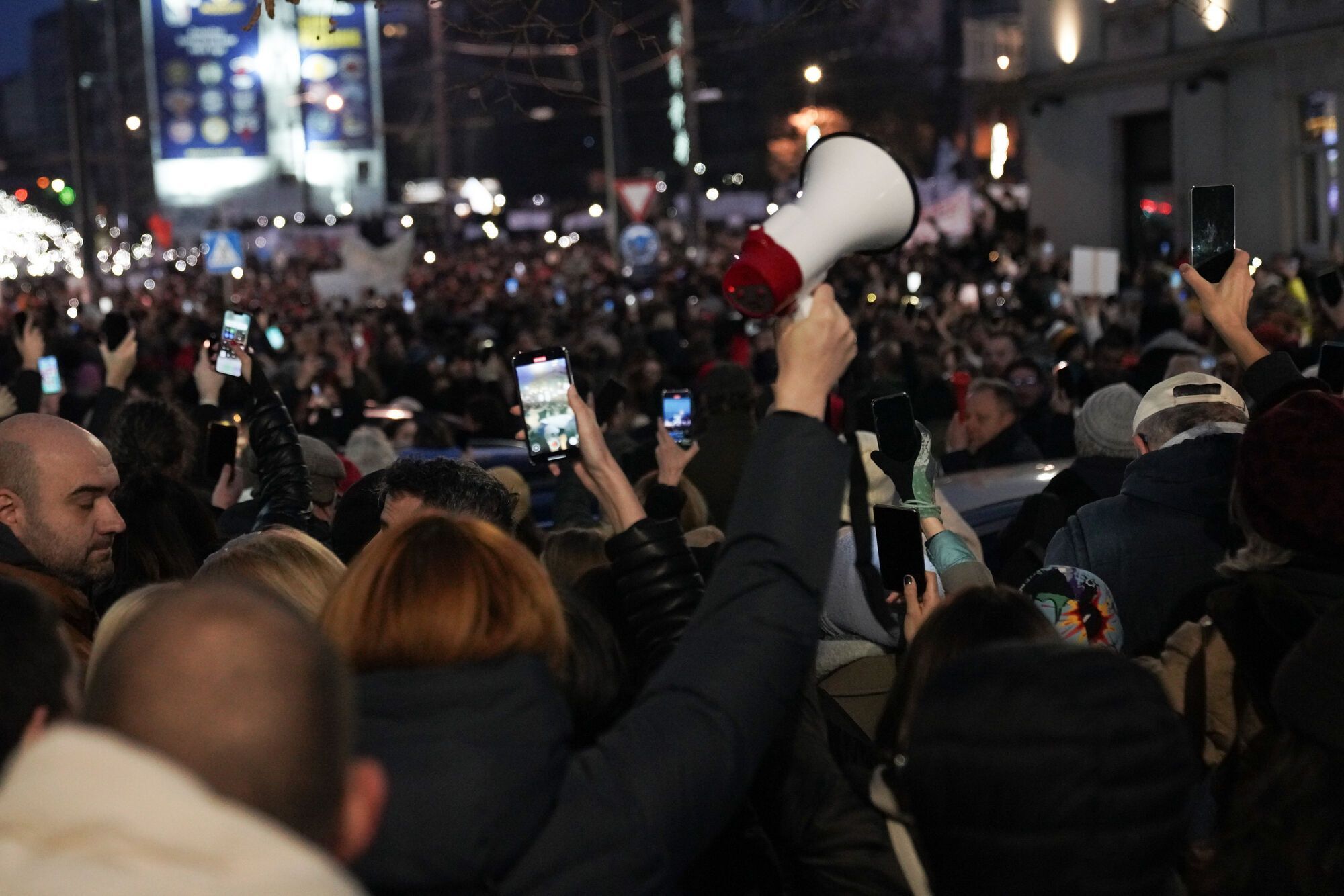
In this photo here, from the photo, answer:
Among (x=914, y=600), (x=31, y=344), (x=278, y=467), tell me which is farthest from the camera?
(x=31, y=344)

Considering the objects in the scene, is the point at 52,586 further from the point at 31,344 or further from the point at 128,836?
the point at 31,344

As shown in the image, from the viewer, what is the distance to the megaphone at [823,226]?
235 centimetres

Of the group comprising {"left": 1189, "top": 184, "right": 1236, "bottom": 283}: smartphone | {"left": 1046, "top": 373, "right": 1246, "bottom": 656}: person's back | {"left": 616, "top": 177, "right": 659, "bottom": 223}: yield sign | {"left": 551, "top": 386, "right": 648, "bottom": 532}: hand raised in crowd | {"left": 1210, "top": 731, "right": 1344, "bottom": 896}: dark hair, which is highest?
{"left": 616, "top": 177, "right": 659, "bottom": 223}: yield sign

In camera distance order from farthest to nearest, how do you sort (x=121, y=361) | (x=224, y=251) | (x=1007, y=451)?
(x=224, y=251), (x=1007, y=451), (x=121, y=361)

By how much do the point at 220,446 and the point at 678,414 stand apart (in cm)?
245

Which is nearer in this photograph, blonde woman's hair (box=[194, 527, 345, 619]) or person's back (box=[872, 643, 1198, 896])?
person's back (box=[872, 643, 1198, 896])

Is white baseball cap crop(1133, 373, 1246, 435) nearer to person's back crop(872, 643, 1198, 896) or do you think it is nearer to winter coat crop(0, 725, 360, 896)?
person's back crop(872, 643, 1198, 896)

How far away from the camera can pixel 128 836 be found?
1396 millimetres

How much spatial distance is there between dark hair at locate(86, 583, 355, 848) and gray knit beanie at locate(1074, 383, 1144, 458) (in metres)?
4.32

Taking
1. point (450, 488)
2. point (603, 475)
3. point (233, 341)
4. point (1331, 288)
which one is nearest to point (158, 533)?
point (450, 488)

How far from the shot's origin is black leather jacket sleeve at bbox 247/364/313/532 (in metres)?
5.07

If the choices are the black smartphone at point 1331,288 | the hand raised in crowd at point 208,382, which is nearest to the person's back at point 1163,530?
the black smartphone at point 1331,288

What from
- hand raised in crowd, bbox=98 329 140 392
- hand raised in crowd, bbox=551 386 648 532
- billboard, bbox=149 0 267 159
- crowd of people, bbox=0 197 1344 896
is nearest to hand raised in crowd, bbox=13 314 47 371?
hand raised in crowd, bbox=98 329 140 392

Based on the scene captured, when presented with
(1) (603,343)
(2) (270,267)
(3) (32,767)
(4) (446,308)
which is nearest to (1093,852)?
(3) (32,767)
